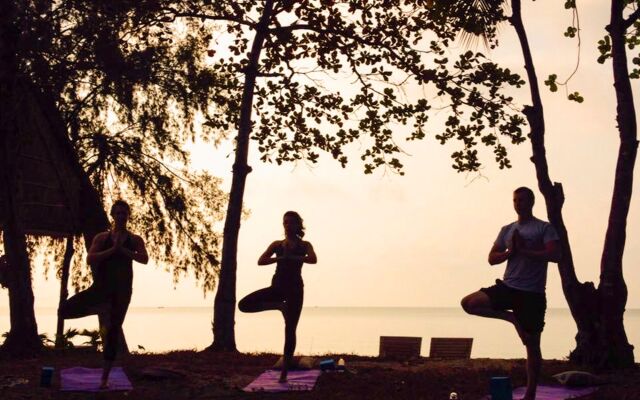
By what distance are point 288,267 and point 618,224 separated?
21.3 ft

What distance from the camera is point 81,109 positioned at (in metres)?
27.7

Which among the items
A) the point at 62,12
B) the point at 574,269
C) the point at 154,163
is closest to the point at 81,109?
the point at 154,163

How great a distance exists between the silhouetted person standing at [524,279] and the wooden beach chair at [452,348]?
8295 mm

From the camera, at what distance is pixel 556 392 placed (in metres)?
13.1

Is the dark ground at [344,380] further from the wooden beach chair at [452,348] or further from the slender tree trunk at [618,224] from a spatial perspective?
the wooden beach chair at [452,348]

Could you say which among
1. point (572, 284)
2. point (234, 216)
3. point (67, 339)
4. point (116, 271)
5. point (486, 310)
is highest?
point (234, 216)

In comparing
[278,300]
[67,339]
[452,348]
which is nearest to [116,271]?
[278,300]

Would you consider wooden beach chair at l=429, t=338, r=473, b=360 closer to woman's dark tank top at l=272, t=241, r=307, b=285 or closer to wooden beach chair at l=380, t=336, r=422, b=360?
wooden beach chair at l=380, t=336, r=422, b=360

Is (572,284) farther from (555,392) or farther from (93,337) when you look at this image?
(93,337)

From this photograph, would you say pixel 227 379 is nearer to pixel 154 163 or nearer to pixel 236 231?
pixel 236 231

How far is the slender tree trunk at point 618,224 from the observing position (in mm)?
16125

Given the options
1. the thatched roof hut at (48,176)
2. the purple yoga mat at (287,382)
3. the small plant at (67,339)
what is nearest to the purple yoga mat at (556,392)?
the purple yoga mat at (287,382)

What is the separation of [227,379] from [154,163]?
1449cm

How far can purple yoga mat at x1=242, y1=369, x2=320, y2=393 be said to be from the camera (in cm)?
1336
